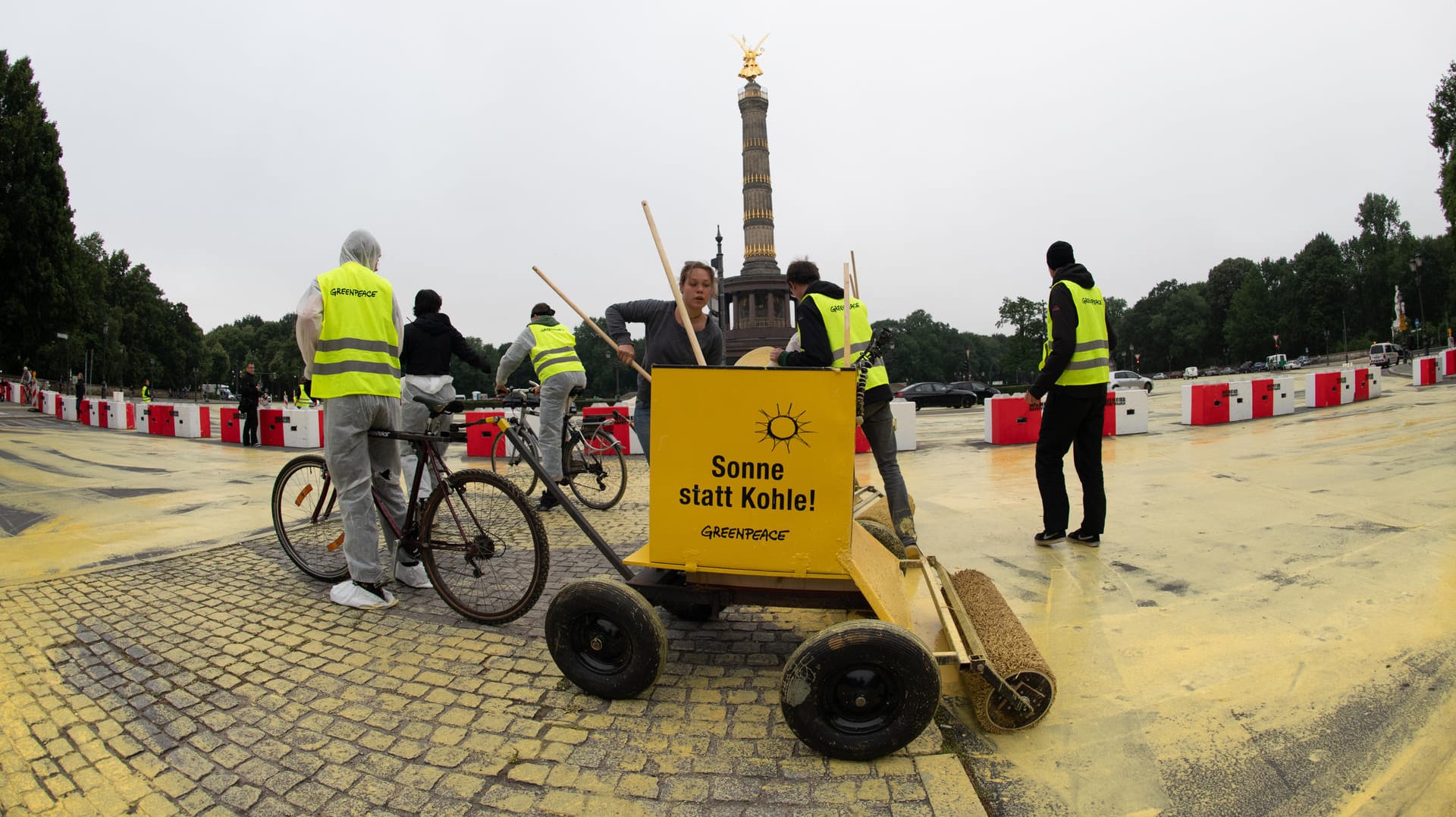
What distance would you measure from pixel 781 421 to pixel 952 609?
1.10m

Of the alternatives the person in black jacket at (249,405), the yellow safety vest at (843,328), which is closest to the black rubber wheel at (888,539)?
the yellow safety vest at (843,328)

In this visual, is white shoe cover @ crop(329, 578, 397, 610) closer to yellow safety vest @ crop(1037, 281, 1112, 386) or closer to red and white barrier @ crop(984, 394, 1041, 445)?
yellow safety vest @ crop(1037, 281, 1112, 386)

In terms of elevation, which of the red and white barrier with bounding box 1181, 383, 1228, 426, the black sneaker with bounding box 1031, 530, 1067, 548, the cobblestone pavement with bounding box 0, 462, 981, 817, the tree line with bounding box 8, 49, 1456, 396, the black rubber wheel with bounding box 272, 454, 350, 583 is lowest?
the cobblestone pavement with bounding box 0, 462, 981, 817

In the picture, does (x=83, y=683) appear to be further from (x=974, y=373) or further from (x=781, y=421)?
(x=974, y=373)

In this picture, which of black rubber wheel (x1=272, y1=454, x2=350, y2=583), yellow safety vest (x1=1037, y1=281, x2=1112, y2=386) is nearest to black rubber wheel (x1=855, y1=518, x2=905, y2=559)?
yellow safety vest (x1=1037, y1=281, x2=1112, y2=386)

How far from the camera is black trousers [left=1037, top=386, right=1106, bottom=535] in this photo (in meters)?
4.61

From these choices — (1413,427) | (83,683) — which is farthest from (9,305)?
(1413,427)

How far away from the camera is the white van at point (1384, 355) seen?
144 ft

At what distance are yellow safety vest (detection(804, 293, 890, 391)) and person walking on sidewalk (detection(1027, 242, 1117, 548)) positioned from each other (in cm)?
106

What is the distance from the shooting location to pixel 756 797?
82.3 inches

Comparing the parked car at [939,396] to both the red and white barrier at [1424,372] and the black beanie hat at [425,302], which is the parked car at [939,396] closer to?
the red and white barrier at [1424,372]

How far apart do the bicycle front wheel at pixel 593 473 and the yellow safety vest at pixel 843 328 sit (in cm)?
296

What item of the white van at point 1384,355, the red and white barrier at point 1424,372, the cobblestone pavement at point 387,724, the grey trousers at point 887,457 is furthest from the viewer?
the white van at point 1384,355

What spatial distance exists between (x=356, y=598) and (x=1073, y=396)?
4.49m
